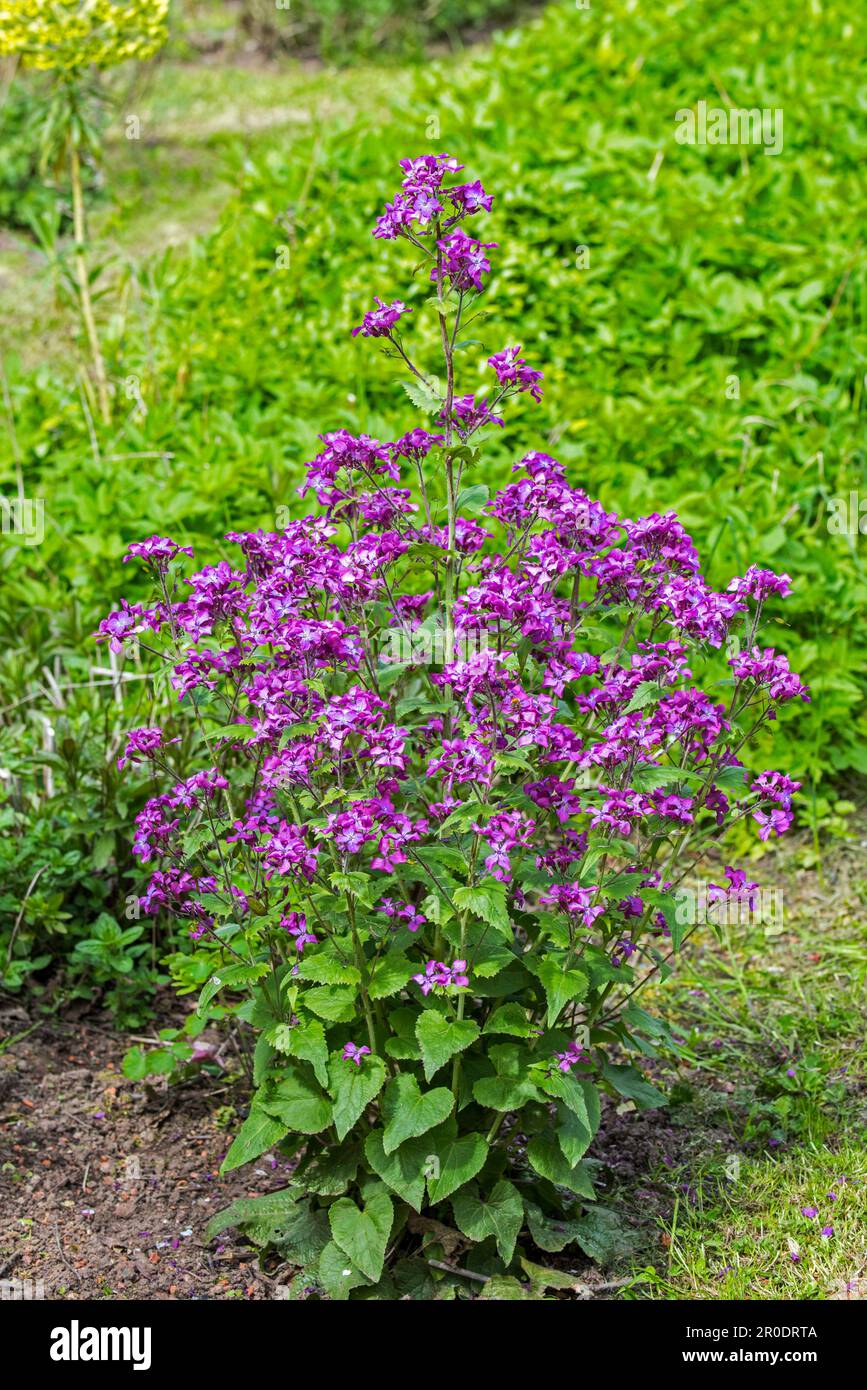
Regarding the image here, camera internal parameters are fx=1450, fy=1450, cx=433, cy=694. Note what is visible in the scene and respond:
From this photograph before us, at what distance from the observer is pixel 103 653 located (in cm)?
416

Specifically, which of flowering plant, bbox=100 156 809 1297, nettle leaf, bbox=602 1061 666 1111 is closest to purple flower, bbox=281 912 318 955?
flowering plant, bbox=100 156 809 1297

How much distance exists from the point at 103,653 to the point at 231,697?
1497mm

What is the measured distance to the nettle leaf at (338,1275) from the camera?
2.37 metres

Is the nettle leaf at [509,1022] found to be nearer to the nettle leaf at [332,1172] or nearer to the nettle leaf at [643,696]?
the nettle leaf at [332,1172]

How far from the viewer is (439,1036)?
2.23m

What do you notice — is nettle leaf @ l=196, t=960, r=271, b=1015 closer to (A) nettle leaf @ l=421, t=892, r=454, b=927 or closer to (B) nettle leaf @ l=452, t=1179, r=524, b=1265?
(A) nettle leaf @ l=421, t=892, r=454, b=927

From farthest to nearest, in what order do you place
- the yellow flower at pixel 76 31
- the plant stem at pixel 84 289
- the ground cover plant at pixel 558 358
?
the plant stem at pixel 84 289, the yellow flower at pixel 76 31, the ground cover plant at pixel 558 358

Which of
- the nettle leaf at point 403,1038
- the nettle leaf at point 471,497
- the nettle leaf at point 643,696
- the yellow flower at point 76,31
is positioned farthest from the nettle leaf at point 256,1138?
the yellow flower at point 76,31

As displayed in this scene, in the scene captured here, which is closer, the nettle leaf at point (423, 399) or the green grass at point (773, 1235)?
the nettle leaf at point (423, 399)

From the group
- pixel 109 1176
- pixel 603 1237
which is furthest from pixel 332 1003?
pixel 109 1176

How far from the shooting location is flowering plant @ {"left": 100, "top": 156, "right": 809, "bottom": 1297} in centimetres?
226

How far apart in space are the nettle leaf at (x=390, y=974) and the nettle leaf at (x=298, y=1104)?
0.67 feet

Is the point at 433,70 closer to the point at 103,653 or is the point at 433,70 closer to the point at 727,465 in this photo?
the point at 727,465
